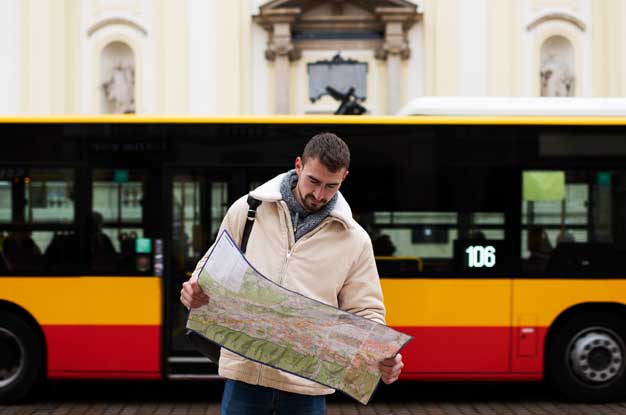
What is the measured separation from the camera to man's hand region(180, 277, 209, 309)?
109 inches

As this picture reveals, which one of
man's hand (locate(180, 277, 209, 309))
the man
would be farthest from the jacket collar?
man's hand (locate(180, 277, 209, 309))

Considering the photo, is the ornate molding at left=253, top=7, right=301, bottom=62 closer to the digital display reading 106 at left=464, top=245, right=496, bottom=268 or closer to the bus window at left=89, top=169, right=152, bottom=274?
the bus window at left=89, top=169, right=152, bottom=274

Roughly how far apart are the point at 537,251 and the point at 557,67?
1581cm

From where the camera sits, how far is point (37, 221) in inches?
283

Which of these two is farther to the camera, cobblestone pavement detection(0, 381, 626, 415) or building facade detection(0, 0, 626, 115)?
building facade detection(0, 0, 626, 115)

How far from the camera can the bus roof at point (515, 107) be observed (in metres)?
7.49

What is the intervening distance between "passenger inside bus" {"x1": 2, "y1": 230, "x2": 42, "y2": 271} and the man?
462cm

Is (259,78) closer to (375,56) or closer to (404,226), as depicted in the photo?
(375,56)

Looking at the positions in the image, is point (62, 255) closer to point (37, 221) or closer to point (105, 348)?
point (37, 221)

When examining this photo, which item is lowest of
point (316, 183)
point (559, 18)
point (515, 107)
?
point (316, 183)

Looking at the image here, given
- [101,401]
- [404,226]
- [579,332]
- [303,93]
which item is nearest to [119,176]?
[101,401]

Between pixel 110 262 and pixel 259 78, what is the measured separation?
15116 mm

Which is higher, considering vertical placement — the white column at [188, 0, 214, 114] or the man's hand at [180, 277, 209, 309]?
the white column at [188, 0, 214, 114]

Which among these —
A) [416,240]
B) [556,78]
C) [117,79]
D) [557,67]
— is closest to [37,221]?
[416,240]
